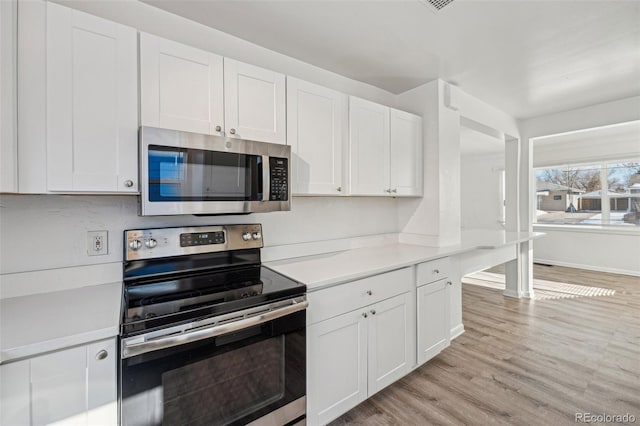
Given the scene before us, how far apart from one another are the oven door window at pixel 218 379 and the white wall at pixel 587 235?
424 centimetres

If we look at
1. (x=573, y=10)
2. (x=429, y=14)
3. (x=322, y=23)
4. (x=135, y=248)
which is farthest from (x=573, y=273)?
(x=135, y=248)

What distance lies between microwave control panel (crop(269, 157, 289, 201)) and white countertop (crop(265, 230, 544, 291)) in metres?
0.47

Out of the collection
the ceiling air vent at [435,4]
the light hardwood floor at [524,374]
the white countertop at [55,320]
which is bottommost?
the light hardwood floor at [524,374]

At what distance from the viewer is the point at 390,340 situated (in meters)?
1.91

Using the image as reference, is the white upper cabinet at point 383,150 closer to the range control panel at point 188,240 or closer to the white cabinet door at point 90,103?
the range control panel at point 188,240

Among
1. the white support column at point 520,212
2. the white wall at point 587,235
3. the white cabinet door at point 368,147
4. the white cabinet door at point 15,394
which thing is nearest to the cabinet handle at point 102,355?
the white cabinet door at point 15,394

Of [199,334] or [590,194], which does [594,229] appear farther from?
[199,334]

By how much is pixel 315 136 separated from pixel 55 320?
160 centimetres

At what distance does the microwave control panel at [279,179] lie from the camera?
1677mm

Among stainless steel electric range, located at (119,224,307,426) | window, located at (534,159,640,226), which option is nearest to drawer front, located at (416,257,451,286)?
stainless steel electric range, located at (119,224,307,426)

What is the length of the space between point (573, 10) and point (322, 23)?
155 centimetres

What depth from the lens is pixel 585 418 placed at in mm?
1735

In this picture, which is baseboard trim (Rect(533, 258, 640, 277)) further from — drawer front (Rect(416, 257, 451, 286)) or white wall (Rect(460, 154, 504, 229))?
drawer front (Rect(416, 257, 451, 286))

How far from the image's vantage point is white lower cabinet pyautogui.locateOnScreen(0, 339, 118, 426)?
2.87ft
